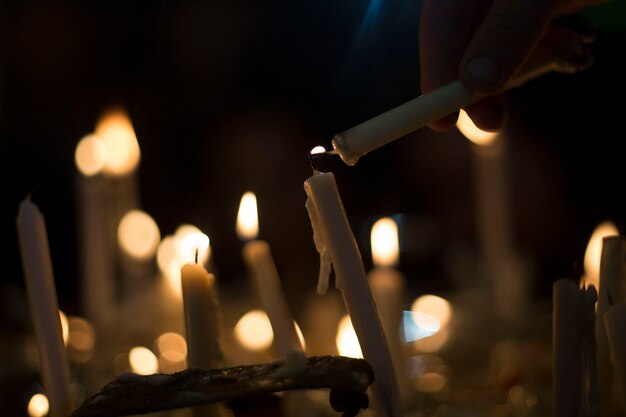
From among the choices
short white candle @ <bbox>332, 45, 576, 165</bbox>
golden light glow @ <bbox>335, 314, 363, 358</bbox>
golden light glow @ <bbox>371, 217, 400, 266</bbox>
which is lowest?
short white candle @ <bbox>332, 45, 576, 165</bbox>

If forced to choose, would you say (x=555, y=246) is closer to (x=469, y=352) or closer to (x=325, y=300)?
(x=325, y=300)

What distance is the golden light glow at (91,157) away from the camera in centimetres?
134

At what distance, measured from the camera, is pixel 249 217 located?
782 millimetres

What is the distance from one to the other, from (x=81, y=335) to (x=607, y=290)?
0.85m

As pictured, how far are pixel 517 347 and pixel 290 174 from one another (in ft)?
6.15

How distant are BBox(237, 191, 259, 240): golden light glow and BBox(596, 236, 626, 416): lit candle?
0.29 meters

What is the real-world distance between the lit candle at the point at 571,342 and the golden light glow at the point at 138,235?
3.00 ft

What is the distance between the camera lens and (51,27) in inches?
111

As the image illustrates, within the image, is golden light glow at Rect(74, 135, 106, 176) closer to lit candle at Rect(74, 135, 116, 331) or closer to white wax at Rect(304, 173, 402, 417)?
lit candle at Rect(74, 135, 116, 331)

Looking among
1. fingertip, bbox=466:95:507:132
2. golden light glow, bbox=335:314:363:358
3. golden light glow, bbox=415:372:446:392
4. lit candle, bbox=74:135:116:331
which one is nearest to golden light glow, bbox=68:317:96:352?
lit candle, bbox=74:135:116:331

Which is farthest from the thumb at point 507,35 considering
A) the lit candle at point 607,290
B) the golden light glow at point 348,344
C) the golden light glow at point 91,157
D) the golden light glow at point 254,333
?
the golden light glow at point 91,157

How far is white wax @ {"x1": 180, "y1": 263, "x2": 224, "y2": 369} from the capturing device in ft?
1.91

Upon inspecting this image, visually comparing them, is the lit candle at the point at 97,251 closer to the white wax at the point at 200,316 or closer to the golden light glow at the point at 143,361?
the golden light glow at the point at 143,361

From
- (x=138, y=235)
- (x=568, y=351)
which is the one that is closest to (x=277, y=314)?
(x=568, y=351)
